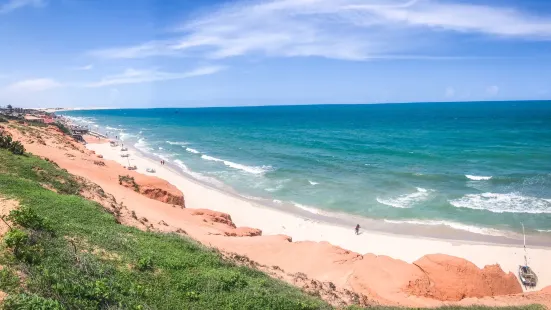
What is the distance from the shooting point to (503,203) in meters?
32.2

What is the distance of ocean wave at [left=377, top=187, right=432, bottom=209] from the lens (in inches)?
1305

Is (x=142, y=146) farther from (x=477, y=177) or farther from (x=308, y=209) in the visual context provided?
(x=477, y=177)

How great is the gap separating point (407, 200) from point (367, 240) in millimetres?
10123

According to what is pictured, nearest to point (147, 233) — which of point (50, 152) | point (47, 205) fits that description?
point (47, 205)

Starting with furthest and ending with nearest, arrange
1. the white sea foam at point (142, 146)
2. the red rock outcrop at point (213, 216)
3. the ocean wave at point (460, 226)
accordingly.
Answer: the white sea foam at point (142, 146)
the ocean wave at point (460, 226)
the red rock outcrop at point (213, 216)

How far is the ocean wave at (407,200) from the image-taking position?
109 feet

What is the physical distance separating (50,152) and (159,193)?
12.5m

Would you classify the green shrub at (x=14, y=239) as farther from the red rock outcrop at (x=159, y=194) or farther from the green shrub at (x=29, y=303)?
the red rock outcrop at (x=159, y=194)

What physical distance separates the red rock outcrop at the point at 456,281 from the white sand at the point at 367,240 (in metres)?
4.04

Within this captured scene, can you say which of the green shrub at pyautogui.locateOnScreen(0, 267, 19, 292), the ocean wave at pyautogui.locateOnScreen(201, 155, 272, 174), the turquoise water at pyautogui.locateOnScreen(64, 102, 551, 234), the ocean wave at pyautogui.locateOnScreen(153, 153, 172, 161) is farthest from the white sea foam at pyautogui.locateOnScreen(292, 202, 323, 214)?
the ocean wave at pyautogui.locateOnScreen(153, 153, 172, 161)

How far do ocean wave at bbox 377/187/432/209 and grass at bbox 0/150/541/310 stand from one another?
19616 millimetres

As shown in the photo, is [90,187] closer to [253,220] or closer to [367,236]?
[253,220]

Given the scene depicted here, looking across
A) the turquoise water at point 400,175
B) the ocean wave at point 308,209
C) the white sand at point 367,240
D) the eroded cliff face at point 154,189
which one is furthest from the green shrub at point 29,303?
the turquoise water at point 400,175

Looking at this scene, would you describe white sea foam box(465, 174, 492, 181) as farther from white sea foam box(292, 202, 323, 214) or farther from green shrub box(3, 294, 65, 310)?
green shrub box(3, 294, 65, 310)
